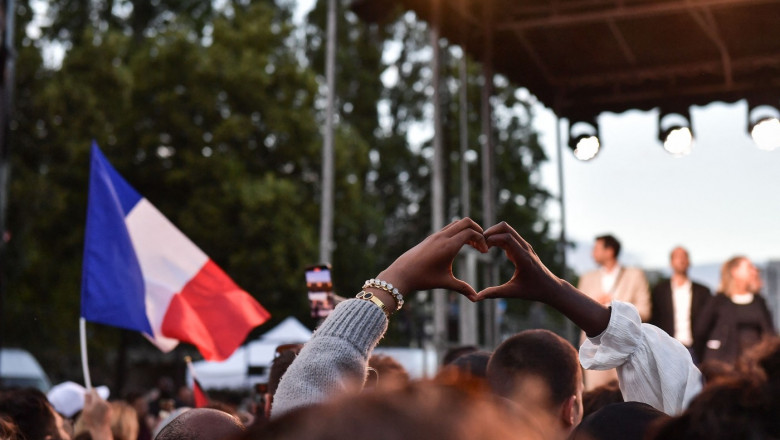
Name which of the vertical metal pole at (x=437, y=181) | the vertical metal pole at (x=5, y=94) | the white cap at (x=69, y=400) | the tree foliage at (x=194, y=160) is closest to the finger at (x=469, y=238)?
the white cap at (x=69, y=400)

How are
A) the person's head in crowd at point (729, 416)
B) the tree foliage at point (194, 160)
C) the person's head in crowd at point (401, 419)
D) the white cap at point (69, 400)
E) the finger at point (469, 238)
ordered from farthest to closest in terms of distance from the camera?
the tree foliage at point (194, 160), the white cap at point (69, 400), the finger at point (469, 238), the person's head in crowd at point (729, 416), the person's head in crowd at point (401, 419)

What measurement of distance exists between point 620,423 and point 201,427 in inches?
46.3

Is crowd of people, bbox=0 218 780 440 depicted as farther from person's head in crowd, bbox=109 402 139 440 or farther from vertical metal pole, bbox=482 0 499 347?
vertical metal pole, bbox=482 0 499 347

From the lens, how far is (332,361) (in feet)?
5.65

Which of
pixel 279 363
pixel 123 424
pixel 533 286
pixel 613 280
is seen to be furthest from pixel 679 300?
pixel 533 286

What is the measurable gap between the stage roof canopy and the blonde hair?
8.59 feet

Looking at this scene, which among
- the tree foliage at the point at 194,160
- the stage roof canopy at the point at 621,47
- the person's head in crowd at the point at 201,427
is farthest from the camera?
the tree foliage at the point at 194,160

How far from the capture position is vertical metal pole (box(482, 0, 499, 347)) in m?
11.2

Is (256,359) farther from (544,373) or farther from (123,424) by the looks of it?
(544,373)

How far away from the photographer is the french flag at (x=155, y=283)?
19.6ft

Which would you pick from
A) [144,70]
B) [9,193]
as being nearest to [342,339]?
[9,193]

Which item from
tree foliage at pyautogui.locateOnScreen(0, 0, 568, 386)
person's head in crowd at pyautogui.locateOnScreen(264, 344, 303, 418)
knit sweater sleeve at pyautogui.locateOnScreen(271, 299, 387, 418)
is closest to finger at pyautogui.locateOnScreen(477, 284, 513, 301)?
knit sweater sleeve at pyautogui.locateOnScreen(271, 299, 387, 418)

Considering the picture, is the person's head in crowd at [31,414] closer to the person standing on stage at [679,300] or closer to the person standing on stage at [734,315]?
the person standing on stage at [734,315]

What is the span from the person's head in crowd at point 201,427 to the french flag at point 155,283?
3.28 metres
